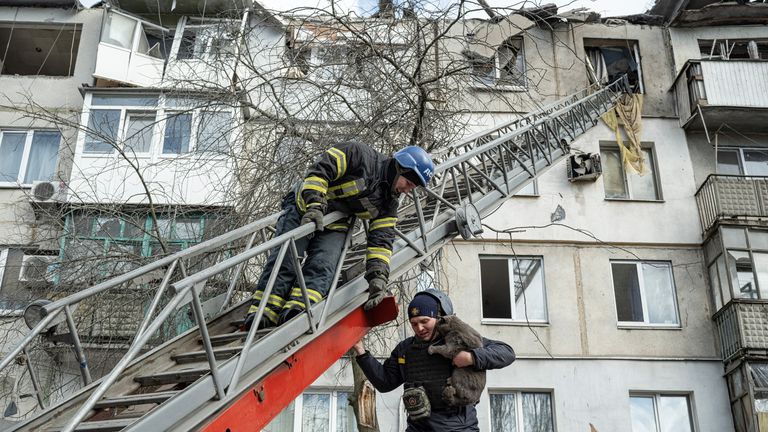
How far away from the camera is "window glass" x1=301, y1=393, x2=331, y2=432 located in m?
12.9

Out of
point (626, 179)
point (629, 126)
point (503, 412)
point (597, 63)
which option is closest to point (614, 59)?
point (597, 63)

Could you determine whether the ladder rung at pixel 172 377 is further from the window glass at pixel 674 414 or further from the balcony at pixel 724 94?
the balcony at pixel 724 94

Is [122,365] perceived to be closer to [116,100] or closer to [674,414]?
[674,414]

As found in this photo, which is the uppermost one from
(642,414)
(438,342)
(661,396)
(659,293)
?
(659,293)

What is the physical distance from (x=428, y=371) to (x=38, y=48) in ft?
57.6

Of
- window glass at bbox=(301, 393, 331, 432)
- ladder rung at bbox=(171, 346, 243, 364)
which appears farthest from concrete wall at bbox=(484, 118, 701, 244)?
ladder rung at bbox=(171, 346, 243, 364)

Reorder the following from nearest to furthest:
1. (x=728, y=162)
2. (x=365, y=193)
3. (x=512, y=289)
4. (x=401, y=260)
→ 1. (x=365, y=193)
2. (x=401, y=260)
3. (x=512, y=289)
4. (x=728, y=162)

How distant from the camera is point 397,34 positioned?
8.15m

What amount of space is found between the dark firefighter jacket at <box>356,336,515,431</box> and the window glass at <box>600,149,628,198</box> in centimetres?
1172

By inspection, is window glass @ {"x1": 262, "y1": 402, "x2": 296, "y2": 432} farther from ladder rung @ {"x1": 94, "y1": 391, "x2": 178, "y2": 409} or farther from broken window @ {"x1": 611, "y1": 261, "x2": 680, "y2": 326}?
ladder rung @ {"x1": 94, "y1": 391, "x2": 178, "y2": 409}

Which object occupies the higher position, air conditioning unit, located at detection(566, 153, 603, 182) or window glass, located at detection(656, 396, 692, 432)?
air conditioning unit, located at detection(566, 153, 603, 182)

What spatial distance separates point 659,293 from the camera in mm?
14227

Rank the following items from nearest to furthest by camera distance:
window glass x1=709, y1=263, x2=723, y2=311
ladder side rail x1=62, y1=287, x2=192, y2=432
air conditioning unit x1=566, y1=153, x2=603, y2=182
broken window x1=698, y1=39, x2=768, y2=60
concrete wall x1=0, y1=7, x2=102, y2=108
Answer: ladder side rail x1=62, y1=287, x2=192, y2=432 < window glass x1=709, y1=263, x2=723, y2=311 < air conditioning unit x1=566, y1=153, x2=603, y2=182 < concrete wall x1=0, y1=7, x2=102, y2=108 < broken window x1=698, y1=39, x2=768, y2=60

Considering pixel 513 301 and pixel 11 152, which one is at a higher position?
pixel 11 152
